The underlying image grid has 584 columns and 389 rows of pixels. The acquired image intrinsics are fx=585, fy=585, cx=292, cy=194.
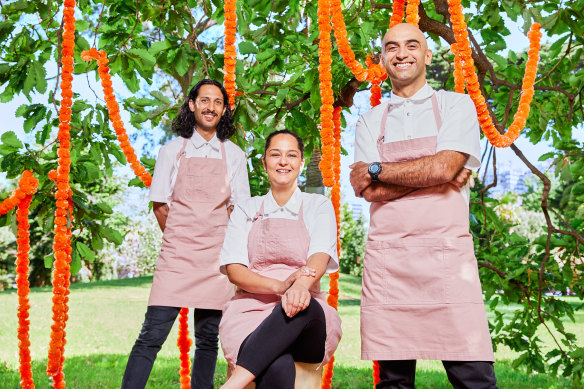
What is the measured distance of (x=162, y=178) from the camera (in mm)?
2773

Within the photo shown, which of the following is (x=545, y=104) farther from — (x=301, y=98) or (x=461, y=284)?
(x=461, y=284)

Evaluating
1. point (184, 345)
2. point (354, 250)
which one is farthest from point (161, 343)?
point (354, 250)

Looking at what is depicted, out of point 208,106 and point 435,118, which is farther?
point 208,106

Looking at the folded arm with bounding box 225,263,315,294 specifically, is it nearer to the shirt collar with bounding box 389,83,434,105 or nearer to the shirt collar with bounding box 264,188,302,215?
the shirt collar with bounding box 264,188,302,215

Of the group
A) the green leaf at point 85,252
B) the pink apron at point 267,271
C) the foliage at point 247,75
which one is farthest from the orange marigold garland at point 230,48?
the green leaf at point 85,252

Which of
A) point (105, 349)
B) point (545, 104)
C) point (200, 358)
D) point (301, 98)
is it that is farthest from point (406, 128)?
point (105, 349)

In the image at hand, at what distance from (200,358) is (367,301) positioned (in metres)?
1.06

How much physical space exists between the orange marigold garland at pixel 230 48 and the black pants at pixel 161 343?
1135 mm

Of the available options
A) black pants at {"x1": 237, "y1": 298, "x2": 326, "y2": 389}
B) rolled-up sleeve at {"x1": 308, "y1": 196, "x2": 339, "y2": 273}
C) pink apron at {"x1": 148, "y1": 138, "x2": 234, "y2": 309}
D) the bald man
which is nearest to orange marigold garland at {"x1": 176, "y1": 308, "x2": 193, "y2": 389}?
pink apron at {"x1": 148, "y1": 138, "x2": 234, "y2": 309}

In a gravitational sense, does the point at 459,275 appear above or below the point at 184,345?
above

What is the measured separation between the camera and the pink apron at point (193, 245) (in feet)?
8.82

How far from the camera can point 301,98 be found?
3799mm

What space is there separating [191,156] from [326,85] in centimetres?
Answer: 75

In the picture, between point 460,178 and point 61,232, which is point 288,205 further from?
point 61,232
